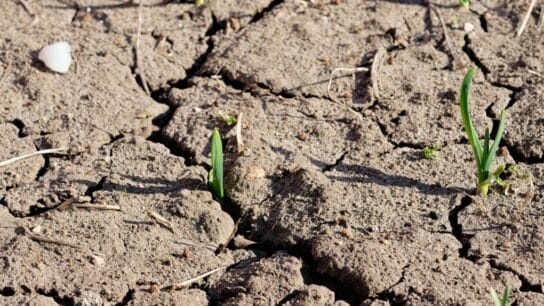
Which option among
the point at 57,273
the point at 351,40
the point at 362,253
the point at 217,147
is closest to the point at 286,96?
the point at 351,40

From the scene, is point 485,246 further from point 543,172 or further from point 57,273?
point 57,273

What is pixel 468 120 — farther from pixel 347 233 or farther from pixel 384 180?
pixel 347 233

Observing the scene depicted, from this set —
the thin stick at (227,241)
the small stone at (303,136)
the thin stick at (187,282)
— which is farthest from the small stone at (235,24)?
the thin stick at (187,282)

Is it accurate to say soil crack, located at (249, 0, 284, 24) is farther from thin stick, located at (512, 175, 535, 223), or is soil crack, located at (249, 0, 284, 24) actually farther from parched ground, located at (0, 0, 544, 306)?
thin stick, located at (512, 175, 535, 223)

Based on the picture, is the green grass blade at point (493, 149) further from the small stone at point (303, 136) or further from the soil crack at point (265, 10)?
the soil crack at point (265, 10)

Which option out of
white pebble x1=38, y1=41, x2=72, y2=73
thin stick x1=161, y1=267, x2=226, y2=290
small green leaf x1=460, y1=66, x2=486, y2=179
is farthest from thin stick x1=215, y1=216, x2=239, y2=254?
white pebble x1=38, y1=41, x2=72, y2=73

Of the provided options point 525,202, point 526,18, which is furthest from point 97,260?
point 526,18
